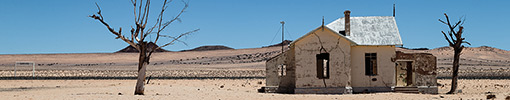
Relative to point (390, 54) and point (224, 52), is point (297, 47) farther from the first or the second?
point (224, 52)

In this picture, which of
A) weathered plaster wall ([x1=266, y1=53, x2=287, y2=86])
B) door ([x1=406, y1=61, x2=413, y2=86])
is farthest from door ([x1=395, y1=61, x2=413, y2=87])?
weathered plaster wall ([x1=266, y1=53, x2=287, y2=86])

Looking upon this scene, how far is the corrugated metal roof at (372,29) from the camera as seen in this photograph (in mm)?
22844

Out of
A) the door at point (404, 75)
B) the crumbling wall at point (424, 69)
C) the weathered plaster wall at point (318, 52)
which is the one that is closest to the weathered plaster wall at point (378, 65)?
the weathered plaster wall at point (318, 52)

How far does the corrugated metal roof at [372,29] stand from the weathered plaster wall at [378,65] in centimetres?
28

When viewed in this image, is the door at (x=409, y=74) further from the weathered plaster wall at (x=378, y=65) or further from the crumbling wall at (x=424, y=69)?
the weathered plaster wall at (x=378, y=65)

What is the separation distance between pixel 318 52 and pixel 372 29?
293 centimetres

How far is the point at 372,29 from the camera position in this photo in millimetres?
23844

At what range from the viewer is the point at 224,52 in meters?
108

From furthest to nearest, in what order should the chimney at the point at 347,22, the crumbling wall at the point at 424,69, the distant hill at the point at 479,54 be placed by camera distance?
1. the distant hill at the point at 479,54
2. the chimney at the point at 347,22
3. the crumbling wall at the point at 424,69

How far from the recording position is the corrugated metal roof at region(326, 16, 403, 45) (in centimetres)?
2284

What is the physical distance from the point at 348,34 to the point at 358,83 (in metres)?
2.09

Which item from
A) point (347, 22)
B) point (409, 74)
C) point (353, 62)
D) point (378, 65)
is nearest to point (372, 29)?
point (347, 22)

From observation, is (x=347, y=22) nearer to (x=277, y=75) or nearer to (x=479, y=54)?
(x=277, y=75)

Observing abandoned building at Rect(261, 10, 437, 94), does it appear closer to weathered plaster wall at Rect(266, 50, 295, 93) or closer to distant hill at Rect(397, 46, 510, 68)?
weathered plaster wall at Rect(266, 50, 295, 93)
